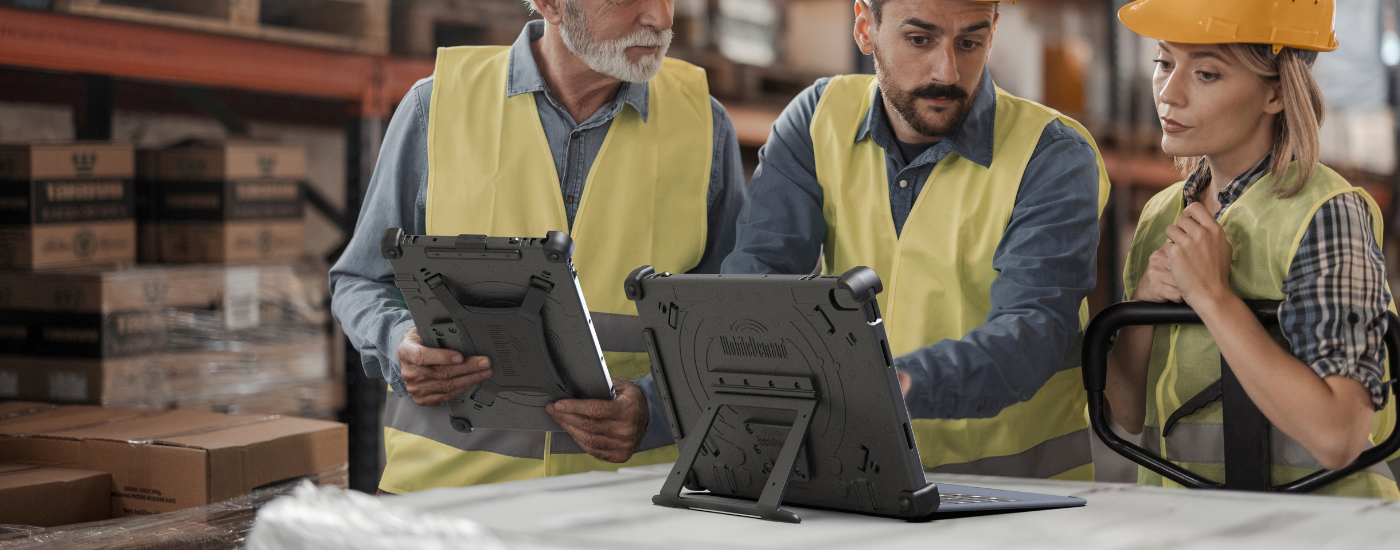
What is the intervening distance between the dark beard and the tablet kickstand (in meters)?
0.95

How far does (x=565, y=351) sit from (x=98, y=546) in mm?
1181

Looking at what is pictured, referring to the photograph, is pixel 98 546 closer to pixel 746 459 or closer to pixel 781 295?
pixel 746 459

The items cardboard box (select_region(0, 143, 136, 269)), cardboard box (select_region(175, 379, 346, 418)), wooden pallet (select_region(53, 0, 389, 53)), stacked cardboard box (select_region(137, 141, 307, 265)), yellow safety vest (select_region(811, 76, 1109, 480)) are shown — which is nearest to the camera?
yellow safety vest (select_region(811, 76, 1109, 480))

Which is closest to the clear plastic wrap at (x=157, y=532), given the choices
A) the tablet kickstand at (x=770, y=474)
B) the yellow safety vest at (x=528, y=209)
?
the yellow safety vest at (x=528, y=209)

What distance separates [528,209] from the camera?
2.48 meters

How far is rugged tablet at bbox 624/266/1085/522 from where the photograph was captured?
4.98ft

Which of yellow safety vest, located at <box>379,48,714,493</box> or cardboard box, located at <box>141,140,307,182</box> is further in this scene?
cardboard box, located at <box>141,140,307,182</box>

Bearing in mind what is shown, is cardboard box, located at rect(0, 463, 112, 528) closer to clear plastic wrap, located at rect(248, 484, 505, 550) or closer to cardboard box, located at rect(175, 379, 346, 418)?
cardboard box, located at rect(175, 379, 346, 418)

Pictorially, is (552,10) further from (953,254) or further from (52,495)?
(52,495)

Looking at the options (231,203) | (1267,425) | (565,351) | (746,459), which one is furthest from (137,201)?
(1267,425)

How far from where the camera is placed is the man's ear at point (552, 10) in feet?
8.41

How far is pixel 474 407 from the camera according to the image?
2166 mm

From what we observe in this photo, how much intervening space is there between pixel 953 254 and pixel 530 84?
1011 mm

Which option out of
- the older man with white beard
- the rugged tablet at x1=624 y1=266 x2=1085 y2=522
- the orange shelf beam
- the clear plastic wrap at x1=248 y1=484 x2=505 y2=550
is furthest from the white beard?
the orange shelf beam
